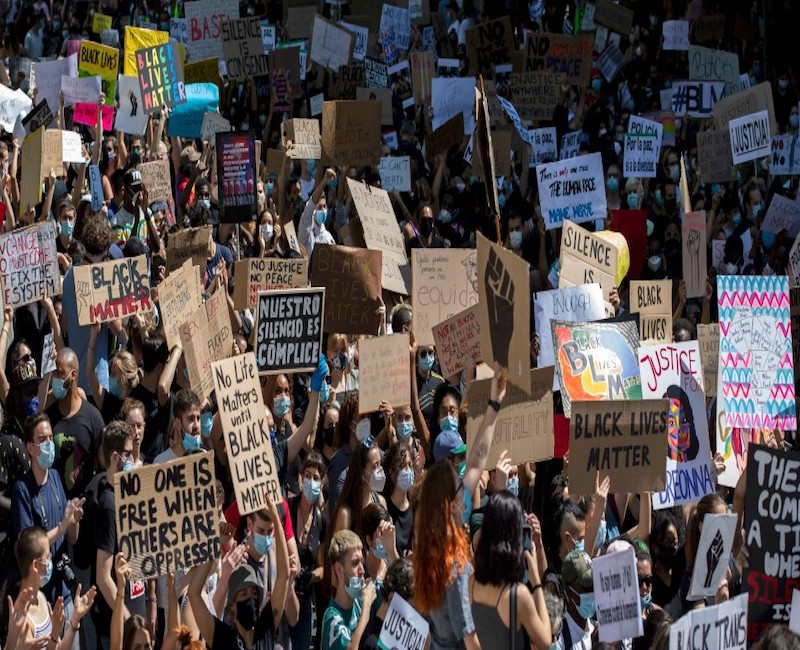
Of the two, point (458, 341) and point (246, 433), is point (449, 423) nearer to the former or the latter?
point (458, 341)

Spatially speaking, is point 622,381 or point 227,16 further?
point 227,16

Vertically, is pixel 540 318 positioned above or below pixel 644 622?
above

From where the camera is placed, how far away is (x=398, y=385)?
377 inches

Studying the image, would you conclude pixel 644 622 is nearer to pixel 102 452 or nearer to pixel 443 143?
pixel 102 452

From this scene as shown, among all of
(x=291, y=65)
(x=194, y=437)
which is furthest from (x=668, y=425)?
(x=291, y=65)

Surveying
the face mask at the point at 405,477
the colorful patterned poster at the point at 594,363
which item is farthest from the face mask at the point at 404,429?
the face mask at the point at 405,477

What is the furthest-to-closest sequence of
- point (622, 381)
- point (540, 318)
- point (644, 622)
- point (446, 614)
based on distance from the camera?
point (540, 318), point (622, 381), point (644, 622), point (446, 614)

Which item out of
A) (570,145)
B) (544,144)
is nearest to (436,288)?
(544,144)

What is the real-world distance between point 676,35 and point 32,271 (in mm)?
13183

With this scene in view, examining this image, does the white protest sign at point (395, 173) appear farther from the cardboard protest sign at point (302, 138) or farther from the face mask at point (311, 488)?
the face mask at point (311, 488)

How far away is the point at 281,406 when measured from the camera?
927 cm

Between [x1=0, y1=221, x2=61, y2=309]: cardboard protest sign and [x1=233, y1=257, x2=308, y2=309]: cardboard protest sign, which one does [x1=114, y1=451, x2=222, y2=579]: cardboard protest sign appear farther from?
[x1=233, y1=257, x2=308, y2=309]: cardboard protest sign

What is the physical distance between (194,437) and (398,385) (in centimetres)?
172

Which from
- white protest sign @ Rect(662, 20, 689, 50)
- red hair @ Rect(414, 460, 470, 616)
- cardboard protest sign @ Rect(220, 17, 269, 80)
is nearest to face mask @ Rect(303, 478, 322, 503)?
red hair @ Rect(414, 460, 470, 616)
